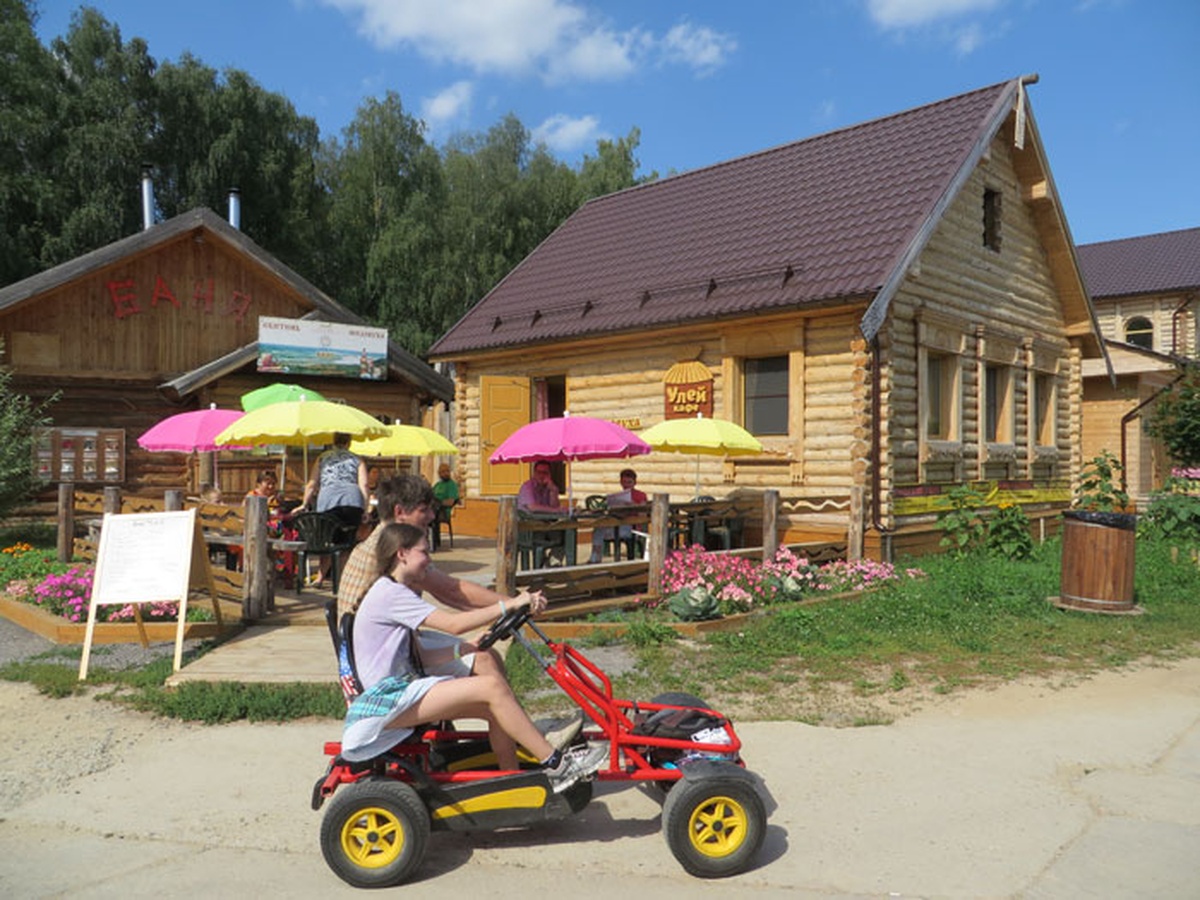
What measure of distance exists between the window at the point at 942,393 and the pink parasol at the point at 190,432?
1020 cm

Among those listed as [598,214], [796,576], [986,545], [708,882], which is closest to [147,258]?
[598,214]

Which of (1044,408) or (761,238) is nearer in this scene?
(761,238)

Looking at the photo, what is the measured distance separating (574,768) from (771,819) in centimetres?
107

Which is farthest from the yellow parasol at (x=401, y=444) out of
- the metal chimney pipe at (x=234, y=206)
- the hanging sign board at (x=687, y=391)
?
the metal chimney pipe at (x=234, y=206)

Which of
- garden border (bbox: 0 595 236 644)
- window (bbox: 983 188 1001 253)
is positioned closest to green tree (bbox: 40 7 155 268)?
garden border (bbox: 0 595 236 644)

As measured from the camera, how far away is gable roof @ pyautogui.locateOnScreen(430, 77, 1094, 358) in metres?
13.1

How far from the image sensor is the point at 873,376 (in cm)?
1255

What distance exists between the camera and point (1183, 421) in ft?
64.1

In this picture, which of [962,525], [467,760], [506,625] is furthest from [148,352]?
[506,625]

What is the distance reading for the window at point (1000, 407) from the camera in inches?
631

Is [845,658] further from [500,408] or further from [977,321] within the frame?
[500,408]

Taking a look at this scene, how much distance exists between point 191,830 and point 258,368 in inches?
592

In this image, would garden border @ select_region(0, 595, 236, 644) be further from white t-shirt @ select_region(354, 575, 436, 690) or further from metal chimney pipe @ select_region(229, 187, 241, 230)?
metal chimney pipe @ select_region(229, 187, 241, 230)

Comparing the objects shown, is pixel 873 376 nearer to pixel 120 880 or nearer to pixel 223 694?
pixel 223 694
